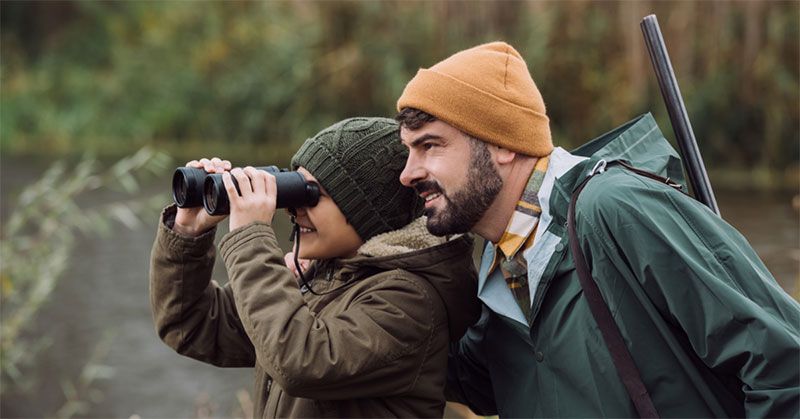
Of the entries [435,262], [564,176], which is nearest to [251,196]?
[435,262]

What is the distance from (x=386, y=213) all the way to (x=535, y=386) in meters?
0.51

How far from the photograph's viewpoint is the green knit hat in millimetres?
2430

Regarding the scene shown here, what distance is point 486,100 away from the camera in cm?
236

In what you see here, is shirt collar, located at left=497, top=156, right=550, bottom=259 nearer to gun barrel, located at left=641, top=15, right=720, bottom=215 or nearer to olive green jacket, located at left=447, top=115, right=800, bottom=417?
olive green jacket, located at left=447, top=115, right=800, bottom=417

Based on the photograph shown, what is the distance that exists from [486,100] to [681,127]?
18.6 inches

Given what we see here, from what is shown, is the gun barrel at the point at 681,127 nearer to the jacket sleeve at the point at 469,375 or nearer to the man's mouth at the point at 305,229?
the jacket sleeve at the point at 469,375

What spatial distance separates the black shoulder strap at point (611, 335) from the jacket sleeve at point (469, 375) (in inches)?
19.9

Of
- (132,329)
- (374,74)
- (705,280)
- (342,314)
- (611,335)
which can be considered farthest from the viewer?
(374,74)

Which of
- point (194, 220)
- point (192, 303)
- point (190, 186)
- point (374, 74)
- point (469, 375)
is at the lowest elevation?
point (374, 74)

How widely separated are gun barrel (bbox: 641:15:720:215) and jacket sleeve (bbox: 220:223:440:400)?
0.68m

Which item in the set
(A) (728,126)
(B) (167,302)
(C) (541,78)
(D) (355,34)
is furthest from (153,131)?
(B) (167,302)

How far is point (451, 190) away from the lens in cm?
234

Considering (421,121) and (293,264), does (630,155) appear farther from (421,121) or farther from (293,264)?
(293,264)

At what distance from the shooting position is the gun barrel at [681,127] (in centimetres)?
246
